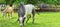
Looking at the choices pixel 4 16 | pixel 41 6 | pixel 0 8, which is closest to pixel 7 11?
pixel 4 16

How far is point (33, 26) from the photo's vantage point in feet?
35.5

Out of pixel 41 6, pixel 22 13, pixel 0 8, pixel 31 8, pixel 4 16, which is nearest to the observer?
pixel 22 13

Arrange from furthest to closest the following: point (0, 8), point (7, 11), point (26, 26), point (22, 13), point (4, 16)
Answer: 1. point (0, 8)
2. point (4, 16)
3. point (7, 11)
4. point (26, 26)
5. point (22, 13)

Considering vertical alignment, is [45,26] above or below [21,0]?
below

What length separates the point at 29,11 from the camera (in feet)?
36.9

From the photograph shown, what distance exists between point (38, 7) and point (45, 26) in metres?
15.9

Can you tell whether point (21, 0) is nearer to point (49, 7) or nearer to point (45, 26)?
point (45, 26)

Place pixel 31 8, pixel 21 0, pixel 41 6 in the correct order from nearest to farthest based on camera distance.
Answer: pixel 31 8 → pixel 21 0 → pixel 41 6

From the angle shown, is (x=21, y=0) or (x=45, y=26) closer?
(x=45, y=26)

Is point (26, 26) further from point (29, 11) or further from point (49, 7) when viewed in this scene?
point (49, 7)

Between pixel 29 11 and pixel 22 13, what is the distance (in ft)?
4.54

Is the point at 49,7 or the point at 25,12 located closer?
the point at 25,12

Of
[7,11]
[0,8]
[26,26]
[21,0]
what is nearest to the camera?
[26,26]

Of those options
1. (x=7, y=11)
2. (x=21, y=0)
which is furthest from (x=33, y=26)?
(x=7, y=11)
